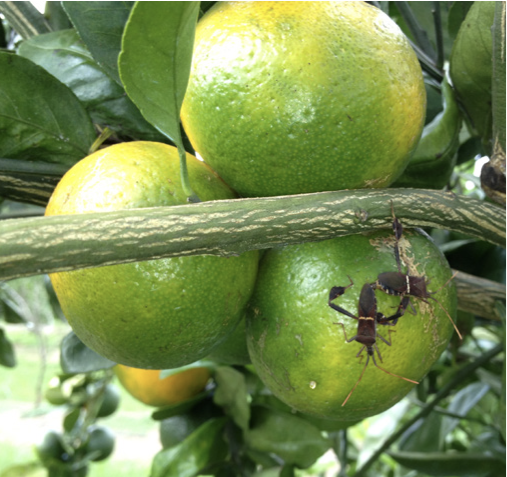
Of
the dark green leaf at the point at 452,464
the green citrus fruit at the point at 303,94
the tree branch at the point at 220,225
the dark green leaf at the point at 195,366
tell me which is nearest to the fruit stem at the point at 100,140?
the green citrus fruit at the point at 303,94

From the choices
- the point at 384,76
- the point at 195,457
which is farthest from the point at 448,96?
the point at 195,457

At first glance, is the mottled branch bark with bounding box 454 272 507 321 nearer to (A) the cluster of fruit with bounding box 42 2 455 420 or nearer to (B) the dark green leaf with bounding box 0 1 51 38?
(A) the cluster of fruit with bounding box 42 2 455 420

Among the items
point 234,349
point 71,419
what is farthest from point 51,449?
point 234,349

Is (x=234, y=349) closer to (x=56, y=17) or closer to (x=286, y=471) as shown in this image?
(x=286, y=471)

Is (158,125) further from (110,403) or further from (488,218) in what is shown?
(110,403)

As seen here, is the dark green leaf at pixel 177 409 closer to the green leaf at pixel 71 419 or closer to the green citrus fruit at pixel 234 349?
the green citrus fruit at pixel 234 349

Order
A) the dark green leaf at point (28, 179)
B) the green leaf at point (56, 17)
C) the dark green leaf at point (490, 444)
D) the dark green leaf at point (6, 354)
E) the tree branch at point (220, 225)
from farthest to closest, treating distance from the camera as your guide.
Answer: the dark green leaf at point (6, 354)
the dark green leaf at point (490, 444)
the green leaf at point (56, 17)
the dark green leaf at point (28, 179)
the tree branch at point (220, 225)
